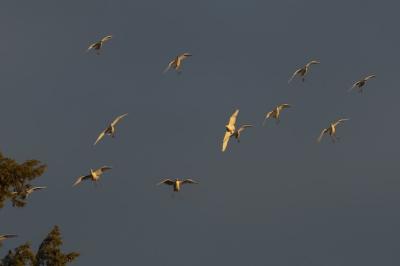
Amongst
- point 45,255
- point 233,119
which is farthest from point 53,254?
point 233,119

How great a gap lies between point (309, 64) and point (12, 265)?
32011 mm

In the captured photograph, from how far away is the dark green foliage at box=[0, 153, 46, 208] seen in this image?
283ft

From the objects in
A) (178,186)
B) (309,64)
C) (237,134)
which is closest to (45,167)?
(178,186)

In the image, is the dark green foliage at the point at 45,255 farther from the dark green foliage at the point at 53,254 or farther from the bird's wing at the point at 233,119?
the bird's wing at the point at 233,119

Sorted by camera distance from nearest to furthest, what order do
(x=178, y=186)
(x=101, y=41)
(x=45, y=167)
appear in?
(x=45, y=167), (x=178, y=186), (x=101, y=41)

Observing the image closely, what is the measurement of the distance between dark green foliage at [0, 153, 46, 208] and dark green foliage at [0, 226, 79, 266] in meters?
3.39

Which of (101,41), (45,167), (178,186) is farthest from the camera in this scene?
(101,41)

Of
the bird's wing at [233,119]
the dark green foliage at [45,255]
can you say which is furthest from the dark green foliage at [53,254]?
the bird's wing at [233,119]

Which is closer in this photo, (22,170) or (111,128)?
(22,170)

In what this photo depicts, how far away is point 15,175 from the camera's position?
Answer: 284 ft

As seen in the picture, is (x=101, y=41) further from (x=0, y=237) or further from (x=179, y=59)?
(x=0, y=237)

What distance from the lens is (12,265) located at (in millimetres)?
88062

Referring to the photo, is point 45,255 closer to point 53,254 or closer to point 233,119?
point 53,254

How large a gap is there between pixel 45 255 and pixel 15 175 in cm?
587
